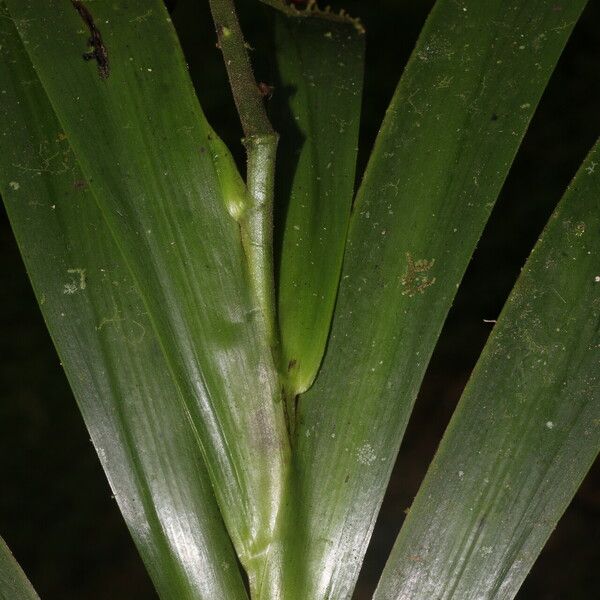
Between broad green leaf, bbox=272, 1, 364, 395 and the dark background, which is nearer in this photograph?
broad green leaf, bbox=272, 1, 364, 395

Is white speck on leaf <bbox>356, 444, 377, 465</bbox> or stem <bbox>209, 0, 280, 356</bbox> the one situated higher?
stem <bbox>209, 0, 280, 356</bbox>

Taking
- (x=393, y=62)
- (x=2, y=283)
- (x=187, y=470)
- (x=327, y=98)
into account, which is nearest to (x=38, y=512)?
(x=2, y=283)

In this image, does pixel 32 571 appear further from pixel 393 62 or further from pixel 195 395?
pixel 393 62

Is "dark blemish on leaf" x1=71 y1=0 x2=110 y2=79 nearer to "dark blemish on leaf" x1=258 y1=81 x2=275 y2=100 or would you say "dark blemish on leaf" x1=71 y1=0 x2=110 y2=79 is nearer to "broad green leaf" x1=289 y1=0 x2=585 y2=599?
"dark blemish on leaf" x1=258 y1=81 x2=275 y2=100

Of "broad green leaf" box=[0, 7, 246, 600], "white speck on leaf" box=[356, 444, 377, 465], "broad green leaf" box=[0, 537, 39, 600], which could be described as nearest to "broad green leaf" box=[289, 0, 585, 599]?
"white speck on leaf" box=[356, 444, 377, 465]

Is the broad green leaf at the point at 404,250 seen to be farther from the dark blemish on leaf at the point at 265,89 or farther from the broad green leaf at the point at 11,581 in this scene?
the broad green leaf at the point at 11,581

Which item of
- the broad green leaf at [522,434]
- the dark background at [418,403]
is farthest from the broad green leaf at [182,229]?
the dark background at [418,403]
